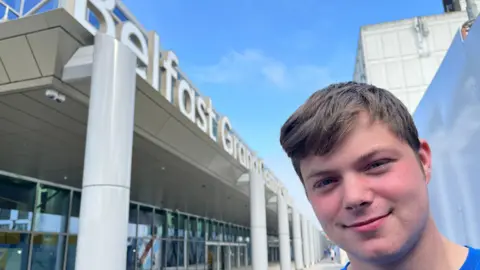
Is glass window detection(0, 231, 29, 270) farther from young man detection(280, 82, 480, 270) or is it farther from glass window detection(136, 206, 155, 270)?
young man detection(280, 82, 480, 270)

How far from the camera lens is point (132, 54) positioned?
5426 millimetres

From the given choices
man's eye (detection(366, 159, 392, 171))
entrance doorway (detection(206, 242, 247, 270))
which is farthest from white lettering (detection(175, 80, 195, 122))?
entrance doorway (detection(206, 242, 247, 270))

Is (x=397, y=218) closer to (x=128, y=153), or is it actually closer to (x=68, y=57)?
(x=128, y=153)

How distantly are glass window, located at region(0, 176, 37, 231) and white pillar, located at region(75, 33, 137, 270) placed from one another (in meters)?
7.37

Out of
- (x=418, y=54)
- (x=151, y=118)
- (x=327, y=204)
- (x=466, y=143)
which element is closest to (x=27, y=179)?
(x=151, y=118)

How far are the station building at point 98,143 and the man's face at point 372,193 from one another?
4177 mm

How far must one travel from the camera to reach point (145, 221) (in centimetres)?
1769

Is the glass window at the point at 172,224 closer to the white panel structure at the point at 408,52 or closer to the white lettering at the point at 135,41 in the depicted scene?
the white panel structure at the point at 408,52

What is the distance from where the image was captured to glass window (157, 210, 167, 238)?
18619mm

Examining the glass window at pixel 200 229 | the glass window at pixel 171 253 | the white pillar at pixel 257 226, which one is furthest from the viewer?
the glass window at pixel 200 229

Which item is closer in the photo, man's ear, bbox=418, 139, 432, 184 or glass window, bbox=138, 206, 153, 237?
man's ear, bbox=418, 139, 432, 184

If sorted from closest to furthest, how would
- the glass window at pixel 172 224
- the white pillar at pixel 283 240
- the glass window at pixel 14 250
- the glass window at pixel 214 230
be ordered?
the glass window at pixel 14 250 < the white pillar at pixel 283 240 < the glass window at pixel 172 224 < the glass window at pixel 214 230

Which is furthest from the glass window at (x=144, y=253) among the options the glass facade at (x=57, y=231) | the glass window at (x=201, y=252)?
the glass window at (x=201, y=252)

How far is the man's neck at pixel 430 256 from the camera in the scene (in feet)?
2.97
